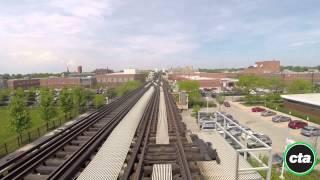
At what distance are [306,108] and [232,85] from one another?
48.8 metres

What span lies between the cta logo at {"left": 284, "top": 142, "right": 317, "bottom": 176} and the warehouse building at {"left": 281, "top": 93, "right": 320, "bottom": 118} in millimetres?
36497

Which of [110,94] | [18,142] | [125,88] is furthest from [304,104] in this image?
[125,88]

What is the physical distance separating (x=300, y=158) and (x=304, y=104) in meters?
40.2

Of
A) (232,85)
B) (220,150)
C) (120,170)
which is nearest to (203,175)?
(220,150)

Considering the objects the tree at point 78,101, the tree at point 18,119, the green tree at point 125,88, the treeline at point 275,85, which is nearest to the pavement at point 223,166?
the tree at point 18,119

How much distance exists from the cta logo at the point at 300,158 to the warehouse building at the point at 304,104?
36497 millimetres

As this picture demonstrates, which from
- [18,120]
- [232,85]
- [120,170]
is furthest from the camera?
[232,85]

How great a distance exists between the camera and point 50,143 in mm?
13102

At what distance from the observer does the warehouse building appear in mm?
35859

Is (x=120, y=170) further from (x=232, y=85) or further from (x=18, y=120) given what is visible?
(x=232, y=85)

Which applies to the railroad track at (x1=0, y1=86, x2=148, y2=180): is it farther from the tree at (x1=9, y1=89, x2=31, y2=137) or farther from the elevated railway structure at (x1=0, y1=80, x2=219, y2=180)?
the tree at (x1=9, y1=89, x2=31, y2=137)

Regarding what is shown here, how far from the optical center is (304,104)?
3894cm

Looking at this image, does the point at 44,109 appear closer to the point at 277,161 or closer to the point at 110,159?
the point at 110,159

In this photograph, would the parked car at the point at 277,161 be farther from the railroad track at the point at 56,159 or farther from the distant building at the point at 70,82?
the distant building at the point at 70,82
